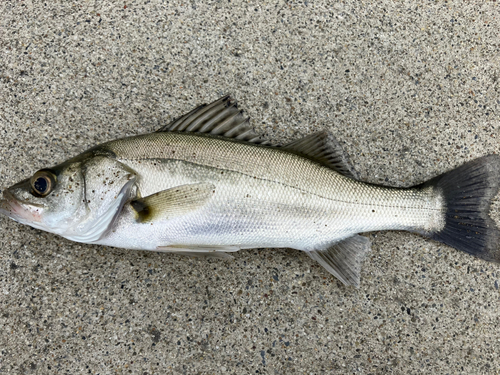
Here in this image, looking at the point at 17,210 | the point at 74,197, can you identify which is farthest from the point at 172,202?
the point at 17,210

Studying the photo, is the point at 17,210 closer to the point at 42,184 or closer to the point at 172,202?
the point at 42,184

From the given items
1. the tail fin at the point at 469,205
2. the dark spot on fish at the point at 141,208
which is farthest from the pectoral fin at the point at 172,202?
the tail fin at the point at 469,205

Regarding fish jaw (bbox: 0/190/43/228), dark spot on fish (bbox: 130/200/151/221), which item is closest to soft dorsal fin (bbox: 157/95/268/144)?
dark spot on fish (bbox: 130/200/151/221)

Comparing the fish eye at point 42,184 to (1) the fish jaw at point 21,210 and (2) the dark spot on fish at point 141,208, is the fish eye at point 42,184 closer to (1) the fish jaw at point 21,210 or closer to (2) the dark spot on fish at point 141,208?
(1) the fish jaw at point 21,210

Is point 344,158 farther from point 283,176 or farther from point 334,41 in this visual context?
point 334,41

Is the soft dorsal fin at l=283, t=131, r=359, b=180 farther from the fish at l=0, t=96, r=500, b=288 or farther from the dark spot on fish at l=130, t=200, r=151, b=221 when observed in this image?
the dark spot on fish at l=130, t=200, r=151, b=221

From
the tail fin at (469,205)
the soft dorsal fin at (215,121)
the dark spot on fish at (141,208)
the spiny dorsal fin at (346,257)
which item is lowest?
the spiny dorsal fin at (346,257)
